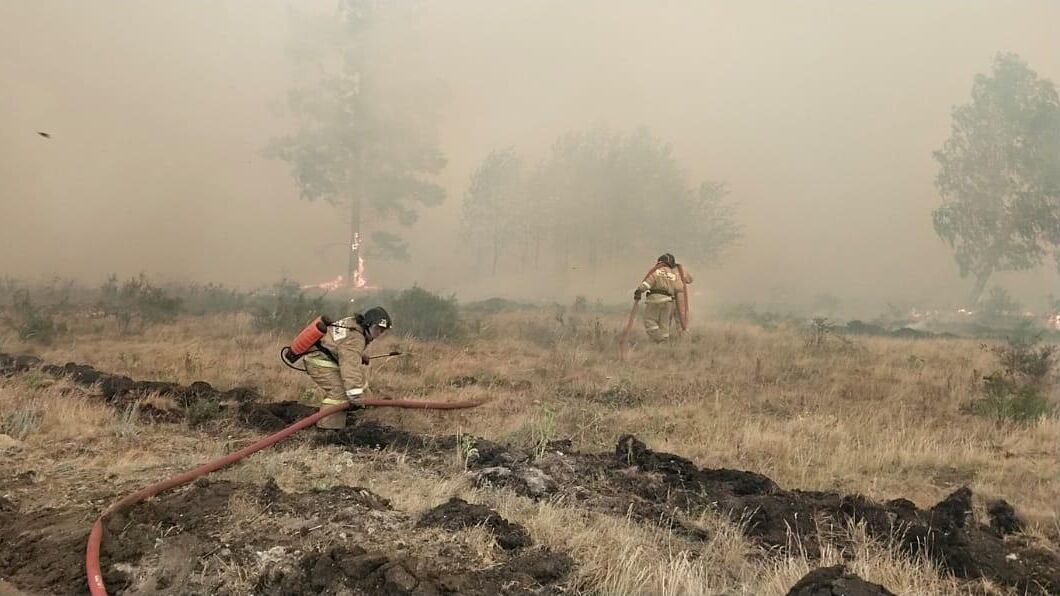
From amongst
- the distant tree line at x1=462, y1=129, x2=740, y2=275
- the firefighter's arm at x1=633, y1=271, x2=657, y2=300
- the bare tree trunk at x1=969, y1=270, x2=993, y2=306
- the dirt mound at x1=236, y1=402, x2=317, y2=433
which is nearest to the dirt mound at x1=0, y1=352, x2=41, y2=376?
the dirt mound at x1=236, y1=402, x2=317, y2=433

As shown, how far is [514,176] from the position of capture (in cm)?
2417

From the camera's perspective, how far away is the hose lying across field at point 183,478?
2.71 metres

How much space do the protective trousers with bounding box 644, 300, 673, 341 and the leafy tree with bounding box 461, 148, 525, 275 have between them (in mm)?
14369

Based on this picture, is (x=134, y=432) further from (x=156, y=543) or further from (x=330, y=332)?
(x=156, y=543)

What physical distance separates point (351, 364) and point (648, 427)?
2.80 m

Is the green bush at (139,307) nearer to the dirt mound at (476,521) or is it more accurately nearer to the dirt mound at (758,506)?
the dirt mound at (758,506)

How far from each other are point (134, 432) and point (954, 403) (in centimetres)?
810

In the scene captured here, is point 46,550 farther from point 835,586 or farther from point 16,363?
point 16,363

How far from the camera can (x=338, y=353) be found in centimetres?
557

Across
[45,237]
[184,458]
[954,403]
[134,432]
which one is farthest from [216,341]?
[45,237]

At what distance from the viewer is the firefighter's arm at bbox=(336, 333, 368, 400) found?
5520 millimetres

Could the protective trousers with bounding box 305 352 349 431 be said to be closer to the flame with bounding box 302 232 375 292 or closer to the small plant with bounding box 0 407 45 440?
the small plant with bounding box 0 407 45 440

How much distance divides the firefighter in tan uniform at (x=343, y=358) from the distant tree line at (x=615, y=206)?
54.7ft

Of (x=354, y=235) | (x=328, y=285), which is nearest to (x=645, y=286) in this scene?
(x=328, y=285)
